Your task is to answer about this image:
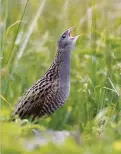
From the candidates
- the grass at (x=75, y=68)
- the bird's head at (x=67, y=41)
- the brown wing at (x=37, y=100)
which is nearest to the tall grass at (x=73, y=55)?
the grass at (x=75, y=68)

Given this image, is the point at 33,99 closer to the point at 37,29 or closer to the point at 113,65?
the point at 113,65

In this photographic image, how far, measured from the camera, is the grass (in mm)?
3262

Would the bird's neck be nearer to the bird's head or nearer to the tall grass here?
the bird's head

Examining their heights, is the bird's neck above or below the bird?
above

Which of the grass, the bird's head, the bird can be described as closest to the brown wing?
the bird

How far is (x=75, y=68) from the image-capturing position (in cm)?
716

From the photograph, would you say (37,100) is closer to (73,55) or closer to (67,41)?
(67,41)

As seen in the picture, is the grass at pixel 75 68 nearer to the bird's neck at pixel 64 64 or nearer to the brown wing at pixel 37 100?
the brown wing at pixel 37 100

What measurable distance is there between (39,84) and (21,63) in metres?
1.80

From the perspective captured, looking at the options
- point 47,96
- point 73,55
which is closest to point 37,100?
point 47,96

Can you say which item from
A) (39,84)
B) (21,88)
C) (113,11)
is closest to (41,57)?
(21,88)

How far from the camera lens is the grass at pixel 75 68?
10.7 ft

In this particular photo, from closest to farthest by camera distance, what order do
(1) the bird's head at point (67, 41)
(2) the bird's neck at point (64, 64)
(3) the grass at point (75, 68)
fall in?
(3) the grass at point (75, 68)
(2) the bird's neck at point (64, 64)
(1) the bird's head at point (67, 41)

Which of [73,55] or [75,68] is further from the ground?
[73,55]
